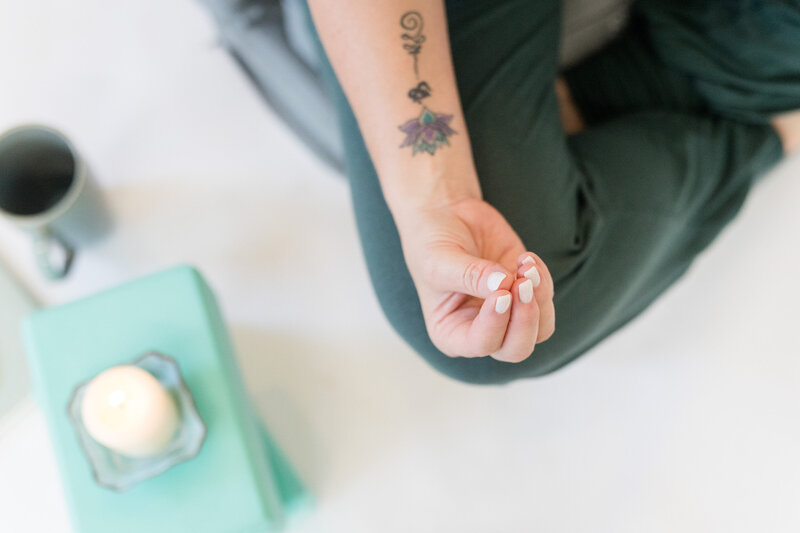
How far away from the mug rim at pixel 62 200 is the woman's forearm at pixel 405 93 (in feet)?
1.13

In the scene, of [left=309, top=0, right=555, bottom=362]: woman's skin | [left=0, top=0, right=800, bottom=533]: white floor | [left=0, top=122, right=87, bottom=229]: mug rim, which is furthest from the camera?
[left=0, top=0, right=800, bottom=533]: white floor

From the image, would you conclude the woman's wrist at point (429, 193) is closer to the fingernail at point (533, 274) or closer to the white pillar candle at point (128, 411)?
the fingernail at point (533, 274)

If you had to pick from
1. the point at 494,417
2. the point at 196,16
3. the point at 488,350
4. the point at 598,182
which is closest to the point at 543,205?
the point at 598,182

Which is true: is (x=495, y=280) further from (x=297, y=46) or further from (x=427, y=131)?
(x=297, y=46)

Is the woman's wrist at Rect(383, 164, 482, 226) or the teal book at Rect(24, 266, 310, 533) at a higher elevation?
the woman's wrist at Rect(383, 164, 482, 226)

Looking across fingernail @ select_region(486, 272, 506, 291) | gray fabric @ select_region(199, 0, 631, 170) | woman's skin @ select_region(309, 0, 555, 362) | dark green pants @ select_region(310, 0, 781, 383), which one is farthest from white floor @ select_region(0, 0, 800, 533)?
fingernail @ select_region(486, 272, 506, 291)

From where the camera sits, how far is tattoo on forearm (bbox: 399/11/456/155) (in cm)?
57

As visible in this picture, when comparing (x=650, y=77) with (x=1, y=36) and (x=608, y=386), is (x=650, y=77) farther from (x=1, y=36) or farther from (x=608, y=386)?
(x=1, y=36)

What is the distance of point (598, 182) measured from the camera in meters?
0.66

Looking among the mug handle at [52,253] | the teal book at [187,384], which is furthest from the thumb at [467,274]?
→ the mug handle at [52,253]

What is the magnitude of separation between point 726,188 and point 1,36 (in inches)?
41.1

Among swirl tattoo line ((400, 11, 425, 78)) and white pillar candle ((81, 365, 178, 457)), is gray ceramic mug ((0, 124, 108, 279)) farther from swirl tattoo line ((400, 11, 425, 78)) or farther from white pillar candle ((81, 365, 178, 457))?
swirl tattoo line ((400, 11, 425, 78))

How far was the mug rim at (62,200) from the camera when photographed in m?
0.69

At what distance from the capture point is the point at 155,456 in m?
0.57
